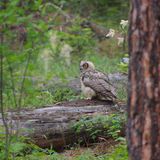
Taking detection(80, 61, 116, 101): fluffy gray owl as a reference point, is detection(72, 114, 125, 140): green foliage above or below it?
below

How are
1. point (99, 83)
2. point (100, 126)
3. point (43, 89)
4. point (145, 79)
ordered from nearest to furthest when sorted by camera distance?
point (145, 79), point (100, 126), point (99, 83), point (43, 89)

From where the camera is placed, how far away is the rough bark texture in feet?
17.4

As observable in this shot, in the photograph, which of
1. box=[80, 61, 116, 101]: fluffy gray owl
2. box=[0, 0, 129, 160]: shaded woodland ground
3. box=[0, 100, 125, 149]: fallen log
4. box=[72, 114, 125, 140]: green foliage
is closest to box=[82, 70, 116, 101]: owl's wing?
box=[80, 61, 116, 101]: fluffy gray owl

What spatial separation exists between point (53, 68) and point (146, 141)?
10.0 metres

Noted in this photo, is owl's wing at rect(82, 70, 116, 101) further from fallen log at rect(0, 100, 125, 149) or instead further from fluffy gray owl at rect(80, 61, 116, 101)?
fallen log at rect(0, 100, 125, 149)

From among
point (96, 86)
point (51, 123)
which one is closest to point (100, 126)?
point (51, 123)

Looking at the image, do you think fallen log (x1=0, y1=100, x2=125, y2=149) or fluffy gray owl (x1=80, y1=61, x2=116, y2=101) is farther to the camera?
fluffy gray owl (x1=80, y1=61, x2=116, y2=101)

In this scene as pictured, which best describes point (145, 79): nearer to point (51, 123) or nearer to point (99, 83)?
point (51, 123)

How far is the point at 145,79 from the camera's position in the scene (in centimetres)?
532

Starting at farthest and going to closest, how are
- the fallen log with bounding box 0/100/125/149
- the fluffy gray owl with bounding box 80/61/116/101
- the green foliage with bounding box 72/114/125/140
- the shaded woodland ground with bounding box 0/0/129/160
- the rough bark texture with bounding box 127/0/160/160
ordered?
the fluffy gray owl with bounding box 80/61/116/101 < the fallen log with bounding box 0/100/125/149 < the green foliage with bounding box 72/114/125/140 < the shaded woodland ground with bounding box 0/0/129/160 < the rough bark texture with bounding box 127/0/160/160

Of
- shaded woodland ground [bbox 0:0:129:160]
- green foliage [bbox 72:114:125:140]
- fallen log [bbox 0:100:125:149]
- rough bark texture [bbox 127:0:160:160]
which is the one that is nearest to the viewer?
rough bark texture [bbox 127:0:160:160]

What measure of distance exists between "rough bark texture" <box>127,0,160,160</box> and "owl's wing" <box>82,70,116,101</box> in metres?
4.31

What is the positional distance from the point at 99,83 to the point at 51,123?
141 cm

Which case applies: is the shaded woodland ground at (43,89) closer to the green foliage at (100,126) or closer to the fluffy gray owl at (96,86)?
the green foliage at (100,126)
